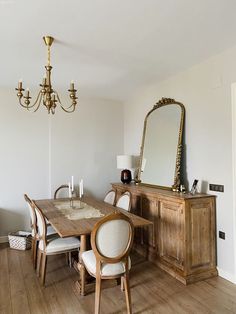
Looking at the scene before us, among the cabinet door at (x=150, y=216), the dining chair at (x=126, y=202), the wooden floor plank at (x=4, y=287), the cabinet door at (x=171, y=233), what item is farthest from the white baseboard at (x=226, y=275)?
Result: the wooden floor plank at (x=4, y=287)

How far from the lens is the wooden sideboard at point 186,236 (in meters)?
2.85

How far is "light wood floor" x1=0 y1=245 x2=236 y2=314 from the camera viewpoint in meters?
2.32

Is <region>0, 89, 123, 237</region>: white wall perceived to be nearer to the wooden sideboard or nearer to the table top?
the table top

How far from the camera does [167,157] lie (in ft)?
12.0

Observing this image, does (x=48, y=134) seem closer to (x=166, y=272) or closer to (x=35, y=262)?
(x=35, y=262)

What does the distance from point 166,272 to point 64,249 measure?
1.33 metres

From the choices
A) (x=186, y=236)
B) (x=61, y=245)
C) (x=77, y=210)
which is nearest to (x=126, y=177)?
(x=77, y=210)

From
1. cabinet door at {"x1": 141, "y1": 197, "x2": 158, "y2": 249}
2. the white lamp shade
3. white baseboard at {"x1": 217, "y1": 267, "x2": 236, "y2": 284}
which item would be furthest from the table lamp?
white baseboard at {"x1": 217, "y1": 267, "x2": 236, "y2": 284}

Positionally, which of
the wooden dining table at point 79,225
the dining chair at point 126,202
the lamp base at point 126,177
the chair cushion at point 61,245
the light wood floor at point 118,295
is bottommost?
the light wood floor at point 118,295

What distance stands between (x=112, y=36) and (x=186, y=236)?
2.35 metres

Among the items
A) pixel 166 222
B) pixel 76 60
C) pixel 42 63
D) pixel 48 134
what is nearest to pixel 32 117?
pixel 48 134

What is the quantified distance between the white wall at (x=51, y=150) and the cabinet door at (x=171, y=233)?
6.68 ft

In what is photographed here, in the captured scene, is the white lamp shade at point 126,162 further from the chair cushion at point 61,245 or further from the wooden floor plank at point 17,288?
the wooden floor plank at point 17,288

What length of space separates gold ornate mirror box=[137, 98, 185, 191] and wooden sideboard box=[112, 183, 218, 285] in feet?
1.43
